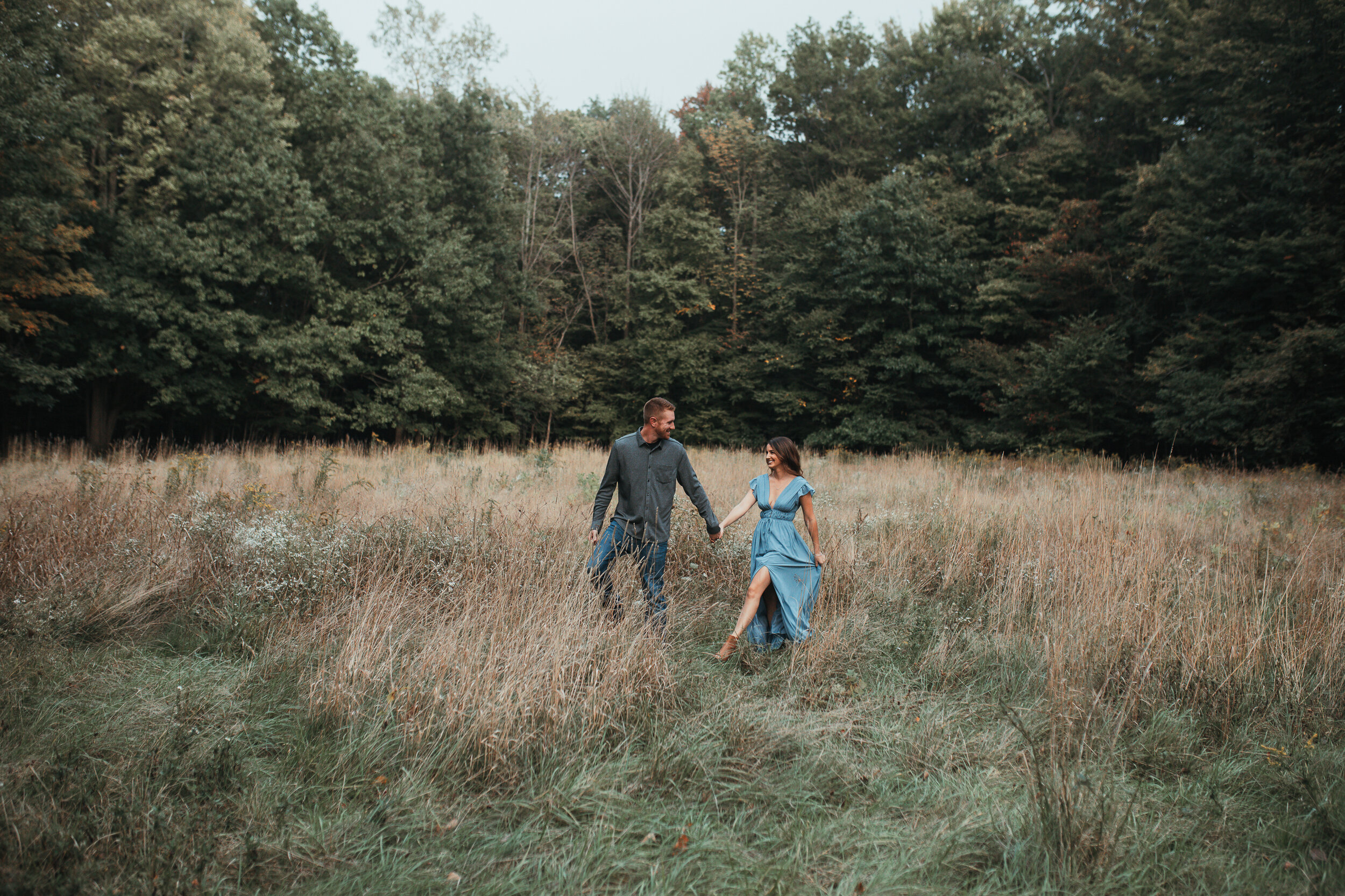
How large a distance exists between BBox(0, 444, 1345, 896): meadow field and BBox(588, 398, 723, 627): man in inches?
8.1

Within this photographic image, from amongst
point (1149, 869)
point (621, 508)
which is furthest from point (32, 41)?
point (1149, 869)

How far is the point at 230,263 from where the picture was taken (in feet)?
57.6

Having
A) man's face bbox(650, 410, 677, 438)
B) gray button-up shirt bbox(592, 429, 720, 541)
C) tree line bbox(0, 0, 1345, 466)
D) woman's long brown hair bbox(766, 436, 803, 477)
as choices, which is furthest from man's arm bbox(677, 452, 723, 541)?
tree line bbox(0, 0, 1345, 466)

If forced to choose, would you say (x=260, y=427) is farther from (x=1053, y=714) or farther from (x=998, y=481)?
(x=1053, y=714)

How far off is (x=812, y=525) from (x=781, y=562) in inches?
14.8

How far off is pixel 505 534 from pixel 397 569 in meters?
1.01

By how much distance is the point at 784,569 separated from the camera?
4859 mm

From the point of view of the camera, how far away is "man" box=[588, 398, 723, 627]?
5.04m

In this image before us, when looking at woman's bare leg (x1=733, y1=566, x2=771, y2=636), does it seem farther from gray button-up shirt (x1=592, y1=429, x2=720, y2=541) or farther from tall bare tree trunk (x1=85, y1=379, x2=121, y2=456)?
tall bare tree trunk (x1=85, y1=379, x2=121, y2=456)

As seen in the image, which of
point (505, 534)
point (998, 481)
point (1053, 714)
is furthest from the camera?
point (998, 481)

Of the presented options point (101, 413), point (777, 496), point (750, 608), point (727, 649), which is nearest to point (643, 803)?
point (727, 649)

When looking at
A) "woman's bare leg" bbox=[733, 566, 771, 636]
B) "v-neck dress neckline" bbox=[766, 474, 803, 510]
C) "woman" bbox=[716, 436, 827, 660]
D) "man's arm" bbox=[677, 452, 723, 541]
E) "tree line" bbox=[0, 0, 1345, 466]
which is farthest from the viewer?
"tree line" bbox=[0, 0, 1345, 466]

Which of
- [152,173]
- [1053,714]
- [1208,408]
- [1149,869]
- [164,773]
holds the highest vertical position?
[152,173]

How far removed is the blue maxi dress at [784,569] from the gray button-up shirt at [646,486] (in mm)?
439
